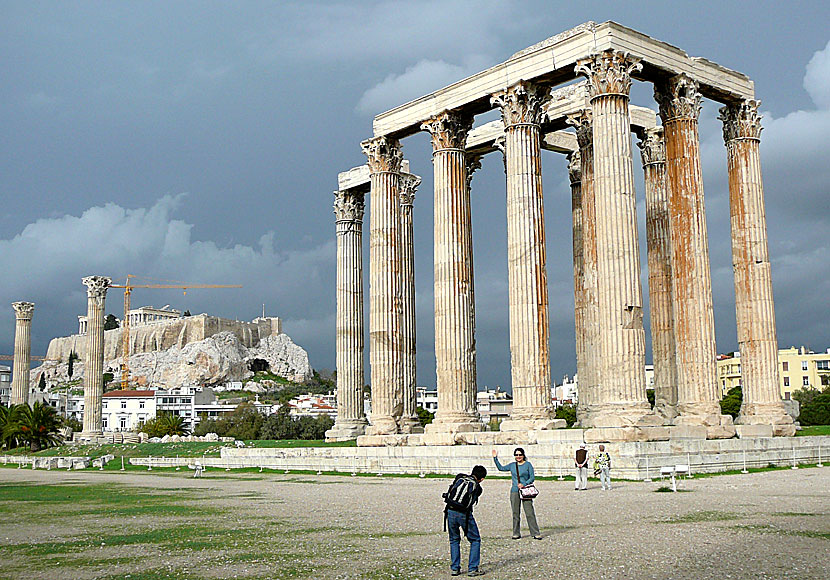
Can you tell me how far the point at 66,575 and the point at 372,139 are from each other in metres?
33.0

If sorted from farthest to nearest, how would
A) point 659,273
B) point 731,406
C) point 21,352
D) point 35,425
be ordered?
point 21,352
point 35,425
point 731,406
point 659,273

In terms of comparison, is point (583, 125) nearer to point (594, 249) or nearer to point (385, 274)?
point (594, 249)

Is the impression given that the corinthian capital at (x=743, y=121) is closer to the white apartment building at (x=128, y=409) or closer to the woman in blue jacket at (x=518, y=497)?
the woman in blue jacket at (x=518, y=497)

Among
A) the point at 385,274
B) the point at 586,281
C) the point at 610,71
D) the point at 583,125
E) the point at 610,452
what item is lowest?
the point at 610,452

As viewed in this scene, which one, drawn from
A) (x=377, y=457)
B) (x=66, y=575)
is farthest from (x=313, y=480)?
(x=66, y=575)

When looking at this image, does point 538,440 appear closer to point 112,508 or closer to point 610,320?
point 610,320

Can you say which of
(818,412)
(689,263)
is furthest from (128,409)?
(689,263)

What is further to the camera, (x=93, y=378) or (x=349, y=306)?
(x=93, y=378)

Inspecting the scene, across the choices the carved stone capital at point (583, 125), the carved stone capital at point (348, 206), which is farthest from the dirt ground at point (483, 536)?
the carved stone capital at point (348, 206)

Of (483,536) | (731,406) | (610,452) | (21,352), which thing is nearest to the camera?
(483,536)

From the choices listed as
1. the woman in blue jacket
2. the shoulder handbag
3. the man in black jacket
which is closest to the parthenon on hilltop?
the woman in blue jacket

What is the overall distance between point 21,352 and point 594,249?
66.8 meters

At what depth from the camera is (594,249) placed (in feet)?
126

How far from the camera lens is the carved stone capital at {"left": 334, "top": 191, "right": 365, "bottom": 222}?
173 feet
